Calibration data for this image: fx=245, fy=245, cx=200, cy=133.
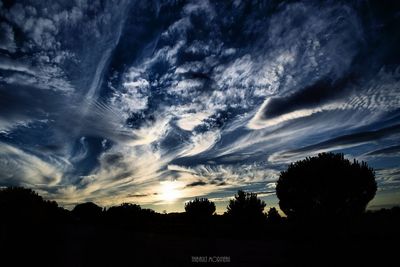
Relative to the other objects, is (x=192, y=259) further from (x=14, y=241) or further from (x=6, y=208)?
(x=6, y=208)

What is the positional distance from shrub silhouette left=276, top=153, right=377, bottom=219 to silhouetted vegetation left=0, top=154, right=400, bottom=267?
112 millimetres

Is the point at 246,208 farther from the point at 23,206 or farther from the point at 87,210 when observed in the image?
the point at 87,210

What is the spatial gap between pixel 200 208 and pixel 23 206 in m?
31.9

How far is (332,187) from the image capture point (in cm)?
3072

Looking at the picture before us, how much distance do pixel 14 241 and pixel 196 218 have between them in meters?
39.0

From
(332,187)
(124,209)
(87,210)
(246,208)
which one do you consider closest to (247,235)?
(246,208)

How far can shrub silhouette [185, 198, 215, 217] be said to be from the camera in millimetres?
52844

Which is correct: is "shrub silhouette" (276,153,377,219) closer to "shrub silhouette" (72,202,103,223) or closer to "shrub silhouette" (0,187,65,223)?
"shrub silhouette" (0,187,65,223)

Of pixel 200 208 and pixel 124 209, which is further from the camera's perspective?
pixel 124 209

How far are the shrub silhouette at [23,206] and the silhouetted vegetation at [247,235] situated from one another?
114 mm

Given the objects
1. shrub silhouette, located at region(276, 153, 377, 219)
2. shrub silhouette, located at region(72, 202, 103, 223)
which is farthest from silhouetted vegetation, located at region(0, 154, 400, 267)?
shrub silhouette, located at region(72, 202, 103, 223)

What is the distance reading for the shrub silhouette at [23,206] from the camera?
101 feet

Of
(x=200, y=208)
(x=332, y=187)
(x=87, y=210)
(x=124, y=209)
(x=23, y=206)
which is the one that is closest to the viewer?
(x=332, y=187)

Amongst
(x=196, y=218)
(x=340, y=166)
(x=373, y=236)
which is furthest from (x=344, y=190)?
(x=196, y=218)
